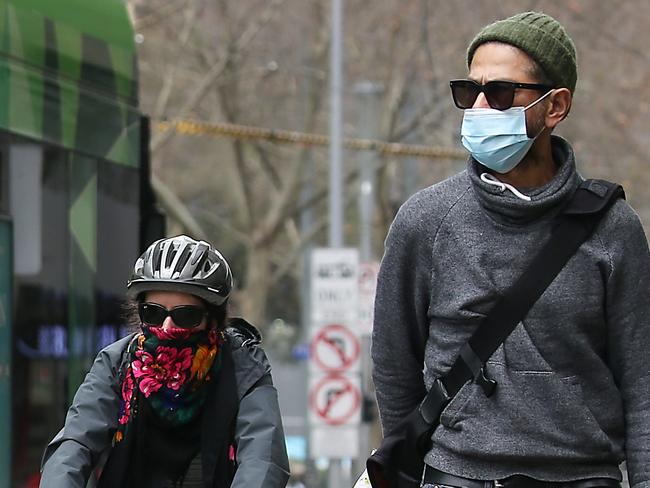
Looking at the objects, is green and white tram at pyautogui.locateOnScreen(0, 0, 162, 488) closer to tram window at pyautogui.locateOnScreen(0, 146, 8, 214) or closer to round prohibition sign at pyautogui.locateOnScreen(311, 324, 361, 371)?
tram window at pyautogui.locateOnScreen(0, 146, 8, 214)

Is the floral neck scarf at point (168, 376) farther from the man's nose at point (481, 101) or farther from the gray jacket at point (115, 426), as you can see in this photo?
the man's nose at point (481, 101)

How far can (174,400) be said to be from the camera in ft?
14.5

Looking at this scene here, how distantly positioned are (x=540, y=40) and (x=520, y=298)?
0.60 m

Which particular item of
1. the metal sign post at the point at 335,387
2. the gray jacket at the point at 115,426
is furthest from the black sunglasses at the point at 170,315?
the metal sign post at the point at 335,387

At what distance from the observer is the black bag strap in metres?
3.92

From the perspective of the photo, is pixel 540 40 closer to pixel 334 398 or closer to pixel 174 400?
pixel 174 400

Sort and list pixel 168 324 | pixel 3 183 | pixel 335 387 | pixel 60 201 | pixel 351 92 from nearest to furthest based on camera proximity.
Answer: pixel 168 324 < pixel 3 183 < pixel 60 201 < pixel 335 387 < pixel 351 92

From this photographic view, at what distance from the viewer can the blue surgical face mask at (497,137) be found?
13.1 feet

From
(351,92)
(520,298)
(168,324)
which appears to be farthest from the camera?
(351,92)

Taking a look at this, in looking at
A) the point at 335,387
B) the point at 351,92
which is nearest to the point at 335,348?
the point at 335,387

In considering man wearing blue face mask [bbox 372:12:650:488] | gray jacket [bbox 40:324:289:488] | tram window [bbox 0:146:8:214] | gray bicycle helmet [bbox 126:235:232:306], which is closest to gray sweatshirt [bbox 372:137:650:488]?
man wearing blue face mask [bbox 372:12:650:488]

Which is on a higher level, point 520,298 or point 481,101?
point 481,101

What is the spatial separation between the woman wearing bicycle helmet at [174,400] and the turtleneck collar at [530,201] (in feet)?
2.60

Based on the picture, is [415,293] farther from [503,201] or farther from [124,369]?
[124,369]
